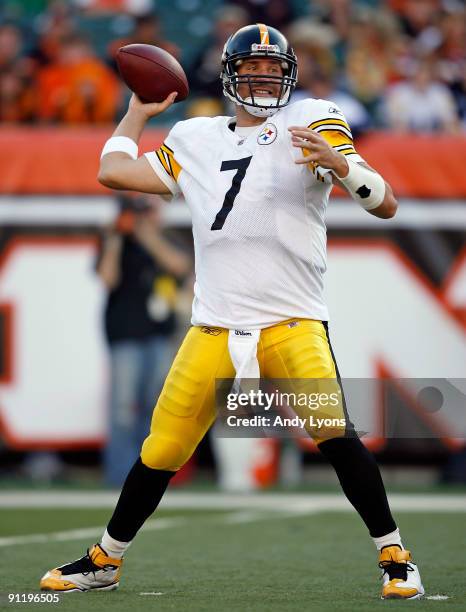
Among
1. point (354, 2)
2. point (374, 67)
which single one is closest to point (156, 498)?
point (374, 67)

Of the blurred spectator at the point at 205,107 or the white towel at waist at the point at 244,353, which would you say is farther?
the blurred spectator at the point at 205,107

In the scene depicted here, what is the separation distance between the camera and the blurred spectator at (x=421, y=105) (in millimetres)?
10602

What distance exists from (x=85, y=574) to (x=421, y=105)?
275 inches

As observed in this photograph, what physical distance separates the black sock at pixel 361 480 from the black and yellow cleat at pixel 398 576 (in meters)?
0.08

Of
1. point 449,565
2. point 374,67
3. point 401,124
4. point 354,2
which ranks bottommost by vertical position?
point 449,565

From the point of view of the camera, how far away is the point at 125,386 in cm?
914

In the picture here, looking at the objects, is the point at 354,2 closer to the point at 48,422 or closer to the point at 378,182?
the point at 48,422

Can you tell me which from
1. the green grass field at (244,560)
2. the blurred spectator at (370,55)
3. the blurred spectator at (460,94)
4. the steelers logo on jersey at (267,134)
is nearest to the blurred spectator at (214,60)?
the blurred spectator at (370,55)

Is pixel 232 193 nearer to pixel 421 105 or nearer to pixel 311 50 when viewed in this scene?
pixel 311 50

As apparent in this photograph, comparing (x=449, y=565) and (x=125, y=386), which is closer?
(x=449, y=565)

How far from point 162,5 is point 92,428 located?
19.6ft

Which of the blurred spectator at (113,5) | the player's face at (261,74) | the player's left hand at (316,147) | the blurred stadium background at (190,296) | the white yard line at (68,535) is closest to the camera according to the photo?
the player's left hand at (316,147)

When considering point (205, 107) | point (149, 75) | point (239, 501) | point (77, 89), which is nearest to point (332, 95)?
point (205, 107)

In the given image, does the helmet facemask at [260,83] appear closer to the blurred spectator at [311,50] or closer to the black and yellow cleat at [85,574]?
the black and yellow cleat at [85,574]
